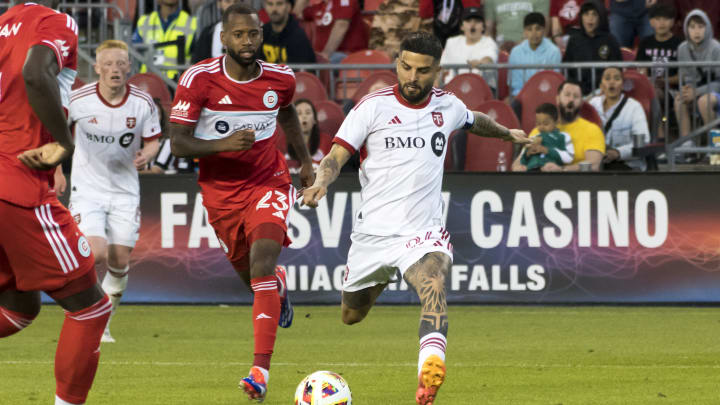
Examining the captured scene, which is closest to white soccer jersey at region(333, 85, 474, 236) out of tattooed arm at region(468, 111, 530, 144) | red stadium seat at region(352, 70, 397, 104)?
tattooed arm at region(468, 111, 530, 144)

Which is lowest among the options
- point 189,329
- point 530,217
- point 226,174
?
point 189,329

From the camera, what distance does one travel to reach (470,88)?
14.9 metres

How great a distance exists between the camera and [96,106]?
10.8m

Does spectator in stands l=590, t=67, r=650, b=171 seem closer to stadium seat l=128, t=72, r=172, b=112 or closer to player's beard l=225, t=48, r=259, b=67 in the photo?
stadium seat l=128, t=72, r=172, b=112

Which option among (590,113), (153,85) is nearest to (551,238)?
(590,113)

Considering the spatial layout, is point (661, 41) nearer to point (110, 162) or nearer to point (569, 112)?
point (569, 112)

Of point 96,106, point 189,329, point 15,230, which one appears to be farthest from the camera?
point 189,329

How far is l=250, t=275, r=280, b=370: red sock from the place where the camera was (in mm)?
7746

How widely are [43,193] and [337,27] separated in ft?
39.6

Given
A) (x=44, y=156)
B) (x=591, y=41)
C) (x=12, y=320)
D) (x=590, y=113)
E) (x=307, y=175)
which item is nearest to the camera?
(x=44, y=156)

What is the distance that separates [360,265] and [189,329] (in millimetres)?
4443

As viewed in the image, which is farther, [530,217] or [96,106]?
[530,217]

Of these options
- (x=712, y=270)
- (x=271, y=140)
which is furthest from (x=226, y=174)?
(x=712, y=270)

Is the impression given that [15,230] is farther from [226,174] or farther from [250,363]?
[250,363]
